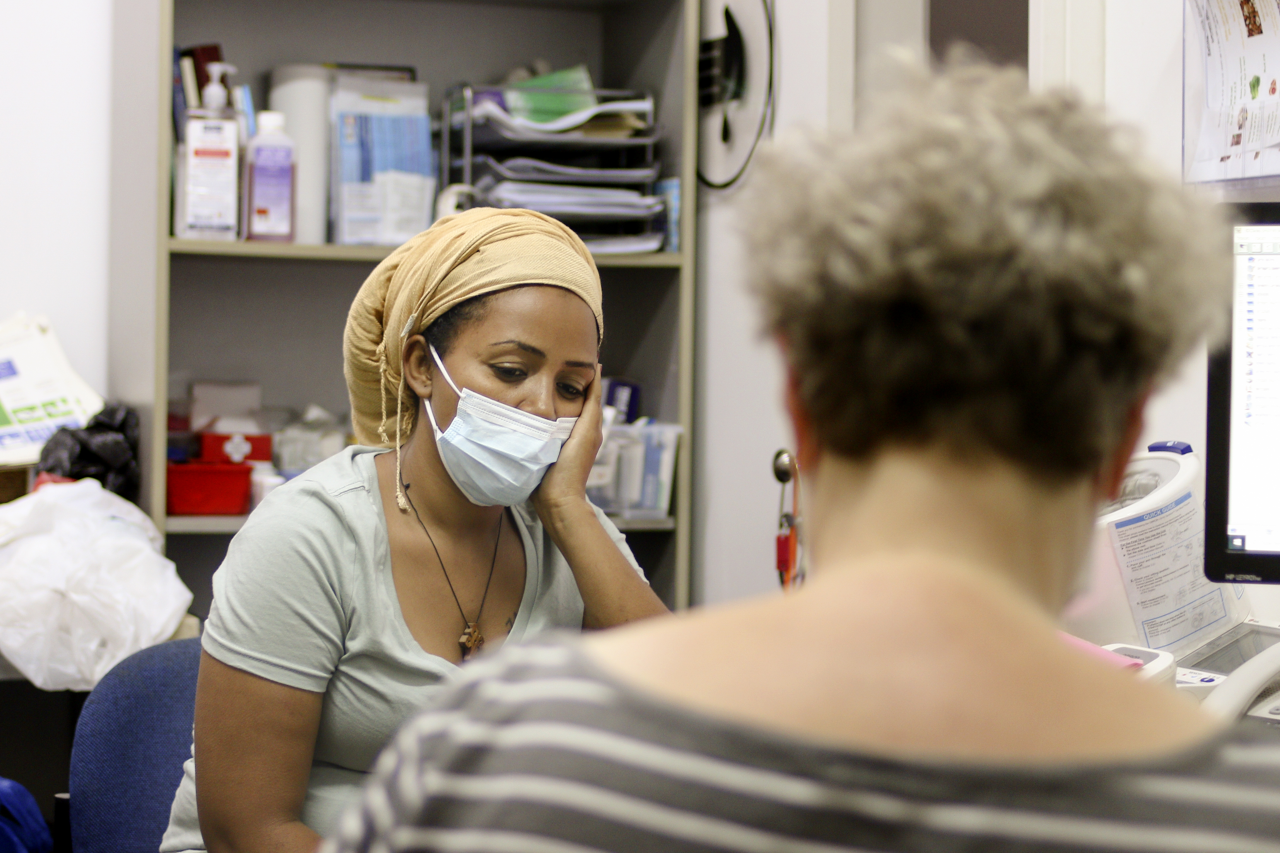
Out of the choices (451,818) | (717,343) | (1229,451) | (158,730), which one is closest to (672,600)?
(717,343)

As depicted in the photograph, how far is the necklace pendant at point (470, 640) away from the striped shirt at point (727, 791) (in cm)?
76

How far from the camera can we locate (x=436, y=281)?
1.24m

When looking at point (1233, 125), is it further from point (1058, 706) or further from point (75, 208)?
point (75, 208)

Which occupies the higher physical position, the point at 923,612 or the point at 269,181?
the point at 269,181

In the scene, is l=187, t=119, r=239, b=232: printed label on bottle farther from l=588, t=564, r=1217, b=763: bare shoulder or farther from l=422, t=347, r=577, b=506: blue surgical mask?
l=588, t=564, r=1217, b=763: bare shoulder

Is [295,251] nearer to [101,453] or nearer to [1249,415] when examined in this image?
[101,453]

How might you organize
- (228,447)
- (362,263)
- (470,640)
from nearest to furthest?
1. (470,640)
2. (228,447)
3. (362,263)

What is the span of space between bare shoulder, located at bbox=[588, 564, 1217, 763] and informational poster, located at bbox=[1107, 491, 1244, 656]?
82cm

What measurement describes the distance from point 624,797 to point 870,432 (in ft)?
0.55

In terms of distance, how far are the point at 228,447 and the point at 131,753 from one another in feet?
3.01

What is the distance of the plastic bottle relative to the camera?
79.8 inches

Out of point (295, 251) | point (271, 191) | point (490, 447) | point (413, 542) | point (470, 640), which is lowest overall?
point (470, 640)

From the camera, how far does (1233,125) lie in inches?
53.9

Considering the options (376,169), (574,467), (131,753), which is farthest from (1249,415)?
(376,169)
